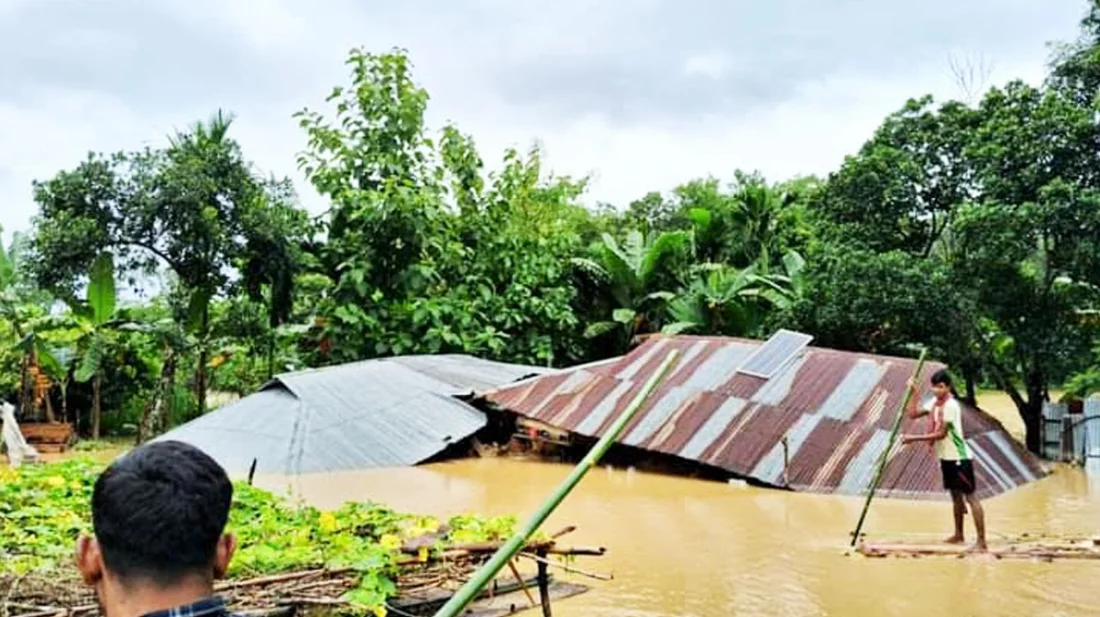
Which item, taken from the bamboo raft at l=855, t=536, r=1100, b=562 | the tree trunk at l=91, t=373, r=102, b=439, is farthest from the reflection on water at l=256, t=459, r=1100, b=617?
the tree trunk at l=91, t=373, r=102, b=439

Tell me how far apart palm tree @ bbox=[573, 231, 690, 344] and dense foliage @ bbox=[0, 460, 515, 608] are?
604 inches

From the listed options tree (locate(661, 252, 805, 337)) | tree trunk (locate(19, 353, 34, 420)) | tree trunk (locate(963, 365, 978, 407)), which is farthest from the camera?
tree (locate(661, 252, 805, 337))

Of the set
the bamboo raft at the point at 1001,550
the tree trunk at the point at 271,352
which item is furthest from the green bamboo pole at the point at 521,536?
the tree trunk at the point at 271,352

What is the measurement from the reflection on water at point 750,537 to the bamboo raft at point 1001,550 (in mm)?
82

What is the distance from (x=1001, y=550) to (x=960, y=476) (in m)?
0.71

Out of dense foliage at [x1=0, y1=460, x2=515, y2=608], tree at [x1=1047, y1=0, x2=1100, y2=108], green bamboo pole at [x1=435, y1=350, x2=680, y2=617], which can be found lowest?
dense foliage at [x1=0, y1=460, x2=515, y2=608]

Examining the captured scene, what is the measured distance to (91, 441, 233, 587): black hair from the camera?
1.52m

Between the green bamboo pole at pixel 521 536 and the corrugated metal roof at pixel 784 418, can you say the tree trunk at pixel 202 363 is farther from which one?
the green bamboo pole at pixel 521 536

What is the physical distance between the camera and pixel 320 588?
4.75 meters

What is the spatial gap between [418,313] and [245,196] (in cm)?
444

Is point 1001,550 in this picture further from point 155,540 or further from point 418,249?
point 418,249

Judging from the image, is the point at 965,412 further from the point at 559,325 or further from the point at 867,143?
the point at 559,325

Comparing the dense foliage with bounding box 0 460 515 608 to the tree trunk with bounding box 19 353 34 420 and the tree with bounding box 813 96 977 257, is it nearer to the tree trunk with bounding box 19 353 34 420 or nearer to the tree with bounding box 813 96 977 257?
the tree trunk with bounding box 19 353 34 420

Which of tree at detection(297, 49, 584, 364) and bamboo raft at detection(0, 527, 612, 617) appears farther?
tree at detection(297, 49, 584, 364)
